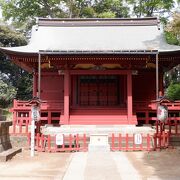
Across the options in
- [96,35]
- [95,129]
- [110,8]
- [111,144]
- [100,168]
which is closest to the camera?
[100,168]

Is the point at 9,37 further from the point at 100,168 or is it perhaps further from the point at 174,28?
the point at 100,168

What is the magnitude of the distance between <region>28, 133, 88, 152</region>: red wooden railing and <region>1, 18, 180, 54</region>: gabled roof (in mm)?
6183

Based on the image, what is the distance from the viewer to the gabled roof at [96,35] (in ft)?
72.2

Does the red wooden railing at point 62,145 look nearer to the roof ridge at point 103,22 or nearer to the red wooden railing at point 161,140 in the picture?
the red wooden railing at point 161,140

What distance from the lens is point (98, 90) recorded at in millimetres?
23734

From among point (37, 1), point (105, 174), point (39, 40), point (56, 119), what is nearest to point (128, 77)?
point (56, 119)

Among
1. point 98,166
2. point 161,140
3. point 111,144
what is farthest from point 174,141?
point 98,166

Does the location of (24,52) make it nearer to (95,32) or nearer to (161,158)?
(95,32)

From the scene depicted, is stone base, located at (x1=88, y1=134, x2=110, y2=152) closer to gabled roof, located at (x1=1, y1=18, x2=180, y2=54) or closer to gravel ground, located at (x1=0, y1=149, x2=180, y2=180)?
gravel ground, located at (x1=0, y1=149, x2=180, y2=180)

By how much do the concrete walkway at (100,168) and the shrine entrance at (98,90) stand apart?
9.50 metres

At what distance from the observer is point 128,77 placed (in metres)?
21.2

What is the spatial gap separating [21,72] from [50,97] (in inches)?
750

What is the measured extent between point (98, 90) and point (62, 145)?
8155 mm

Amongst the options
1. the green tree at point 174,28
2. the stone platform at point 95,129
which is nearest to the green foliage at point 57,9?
the green tree at point 174,28
